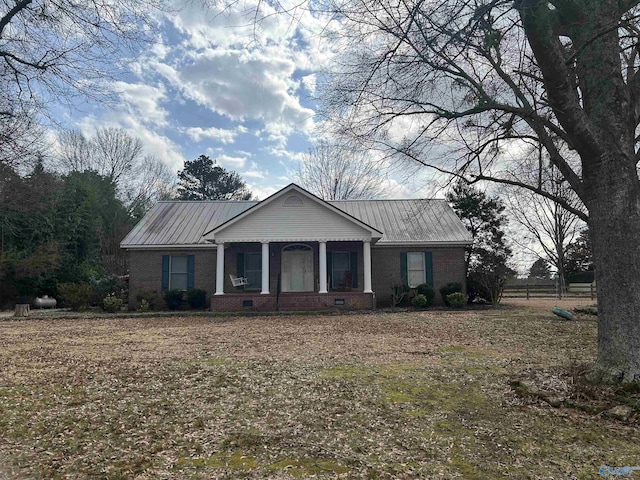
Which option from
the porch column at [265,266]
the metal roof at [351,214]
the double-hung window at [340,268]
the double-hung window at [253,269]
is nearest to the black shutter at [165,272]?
the metal roof at [351,214]

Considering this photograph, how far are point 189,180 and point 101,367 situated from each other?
140 ft

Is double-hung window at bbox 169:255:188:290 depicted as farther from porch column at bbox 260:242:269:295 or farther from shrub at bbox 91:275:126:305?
porch column at bbox 260:242:269:295

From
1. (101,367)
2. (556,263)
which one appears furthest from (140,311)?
(556,263)

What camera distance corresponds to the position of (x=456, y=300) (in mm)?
18375

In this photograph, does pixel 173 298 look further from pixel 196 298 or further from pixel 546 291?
pixel 546 291

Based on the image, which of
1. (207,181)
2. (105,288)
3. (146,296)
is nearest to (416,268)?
(146,296)

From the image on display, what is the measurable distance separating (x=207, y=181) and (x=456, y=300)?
3535 centimetres

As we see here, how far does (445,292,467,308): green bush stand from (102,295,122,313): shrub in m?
13.6

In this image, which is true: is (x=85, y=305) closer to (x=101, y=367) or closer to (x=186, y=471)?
(x=101, y=367)

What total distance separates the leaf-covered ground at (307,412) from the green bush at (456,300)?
28.2 feet

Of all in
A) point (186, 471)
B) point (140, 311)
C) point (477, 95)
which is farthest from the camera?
point (140, 311)

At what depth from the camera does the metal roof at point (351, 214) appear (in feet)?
65.5

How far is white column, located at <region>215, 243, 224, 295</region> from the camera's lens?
1817 cm

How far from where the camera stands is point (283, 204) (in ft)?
61.1
